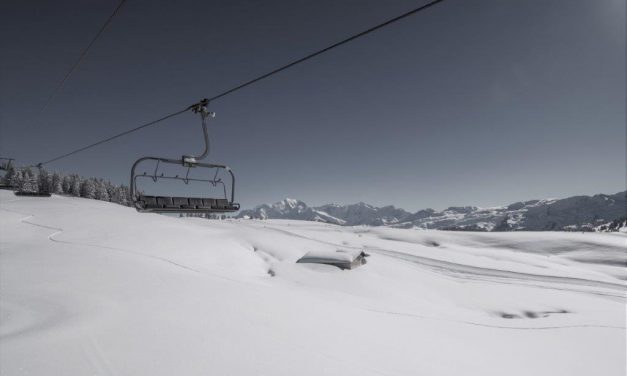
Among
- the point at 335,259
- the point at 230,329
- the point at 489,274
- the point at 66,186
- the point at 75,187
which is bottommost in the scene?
the point at 489,274

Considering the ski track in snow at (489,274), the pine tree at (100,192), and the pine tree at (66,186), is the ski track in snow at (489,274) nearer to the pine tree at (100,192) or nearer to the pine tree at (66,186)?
the pine tree at (100,192)

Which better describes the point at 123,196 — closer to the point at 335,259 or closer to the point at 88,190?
the point at 88,190

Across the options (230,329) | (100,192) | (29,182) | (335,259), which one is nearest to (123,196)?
(100,192)

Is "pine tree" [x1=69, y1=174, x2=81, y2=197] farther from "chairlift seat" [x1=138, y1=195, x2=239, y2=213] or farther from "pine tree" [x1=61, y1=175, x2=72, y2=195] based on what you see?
"chairlift seat" [x1=138, y1=195, x2=239, y2=213]

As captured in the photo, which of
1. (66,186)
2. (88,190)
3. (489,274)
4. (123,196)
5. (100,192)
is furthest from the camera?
(123,196)

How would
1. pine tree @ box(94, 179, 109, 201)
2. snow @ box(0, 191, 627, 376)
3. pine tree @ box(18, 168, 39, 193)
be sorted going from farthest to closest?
pine tree @ box(94, 179, 109, 201) < pine tree @ box(18, 168, 39, 193) < snow @ box(0, 191, 627, 376)

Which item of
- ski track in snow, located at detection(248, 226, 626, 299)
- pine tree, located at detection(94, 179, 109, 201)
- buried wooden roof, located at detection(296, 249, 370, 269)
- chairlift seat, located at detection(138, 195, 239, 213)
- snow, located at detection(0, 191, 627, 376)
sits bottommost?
ski track in snow, located at detection(248, 226, 626, 299)

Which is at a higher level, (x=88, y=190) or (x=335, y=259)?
(x=88, y=190)

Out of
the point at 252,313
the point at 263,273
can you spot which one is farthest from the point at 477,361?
the point at 263,273

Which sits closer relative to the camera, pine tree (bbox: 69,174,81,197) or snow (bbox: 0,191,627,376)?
snow (bbox: 0,191,627,376)

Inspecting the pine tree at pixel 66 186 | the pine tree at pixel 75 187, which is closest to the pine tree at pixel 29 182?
the pine tree at pixel 66 186

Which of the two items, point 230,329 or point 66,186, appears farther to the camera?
point 66,186

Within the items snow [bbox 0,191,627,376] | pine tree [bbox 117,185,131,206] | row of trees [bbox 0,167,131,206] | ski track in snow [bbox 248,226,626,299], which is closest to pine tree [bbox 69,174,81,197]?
row of trees [bbox 0,167,131,206]

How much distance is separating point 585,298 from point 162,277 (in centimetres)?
3445
